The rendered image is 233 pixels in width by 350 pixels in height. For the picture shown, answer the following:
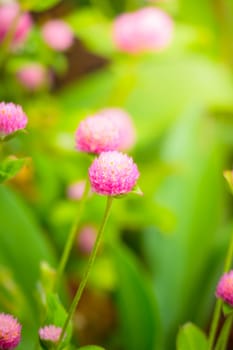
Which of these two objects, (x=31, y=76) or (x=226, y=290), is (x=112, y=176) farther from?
(x=31, y=76)

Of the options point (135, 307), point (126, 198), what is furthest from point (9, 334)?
point (126, 198)

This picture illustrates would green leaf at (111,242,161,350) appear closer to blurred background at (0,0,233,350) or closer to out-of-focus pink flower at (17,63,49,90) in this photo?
blurred background at (0,0,233,350)

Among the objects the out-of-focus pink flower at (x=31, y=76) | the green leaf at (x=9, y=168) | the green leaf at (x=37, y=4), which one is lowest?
the out-of-focus pink flower at (x=31, y=76)

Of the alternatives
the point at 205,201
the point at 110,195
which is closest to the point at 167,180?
the point at 205,201

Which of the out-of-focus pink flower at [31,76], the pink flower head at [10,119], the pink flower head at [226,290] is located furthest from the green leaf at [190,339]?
the out-of-focus pink flower at [31,76]

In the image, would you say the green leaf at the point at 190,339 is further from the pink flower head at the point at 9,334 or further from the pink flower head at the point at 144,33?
the pink flower head at the point at 144,33

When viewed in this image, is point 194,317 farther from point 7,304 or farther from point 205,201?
point 7,304
